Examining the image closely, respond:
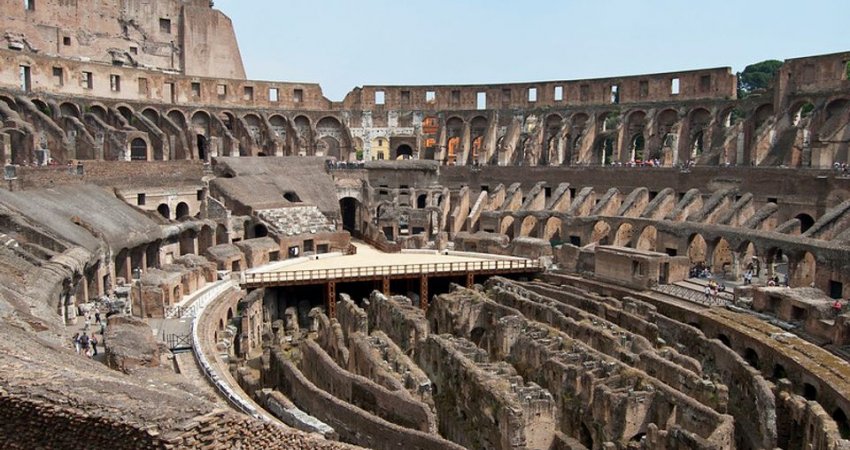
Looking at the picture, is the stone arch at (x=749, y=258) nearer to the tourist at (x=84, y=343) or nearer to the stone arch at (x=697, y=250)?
the stone arch at (x=697, y=250)

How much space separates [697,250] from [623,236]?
4868 millimetres

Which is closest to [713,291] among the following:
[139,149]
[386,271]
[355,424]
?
[386,271]

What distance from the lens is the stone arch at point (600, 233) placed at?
42.1m

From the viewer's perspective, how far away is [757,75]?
270ft

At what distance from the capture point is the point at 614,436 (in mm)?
19312

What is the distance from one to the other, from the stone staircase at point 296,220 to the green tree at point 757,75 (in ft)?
179

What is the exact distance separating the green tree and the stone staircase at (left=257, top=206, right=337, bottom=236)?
54.5m

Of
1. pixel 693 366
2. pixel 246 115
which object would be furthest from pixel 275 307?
pixel 246 115

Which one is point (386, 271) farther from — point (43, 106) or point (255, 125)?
point (255, 125)

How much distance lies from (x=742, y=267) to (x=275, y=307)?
70.6 ft

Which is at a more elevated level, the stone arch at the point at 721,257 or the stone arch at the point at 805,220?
the stone arch at the point at 805,220

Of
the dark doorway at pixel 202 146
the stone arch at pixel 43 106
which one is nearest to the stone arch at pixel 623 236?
the dark doorway at pixel 202 146

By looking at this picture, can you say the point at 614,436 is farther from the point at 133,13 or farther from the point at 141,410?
the point at 133,13

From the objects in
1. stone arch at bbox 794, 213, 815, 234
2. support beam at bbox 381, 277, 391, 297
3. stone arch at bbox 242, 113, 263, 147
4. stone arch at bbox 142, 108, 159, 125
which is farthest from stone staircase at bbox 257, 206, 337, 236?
stone arch at bbox 794, 213, 815, 234
